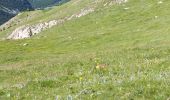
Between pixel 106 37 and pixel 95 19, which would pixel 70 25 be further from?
pixel 106 37

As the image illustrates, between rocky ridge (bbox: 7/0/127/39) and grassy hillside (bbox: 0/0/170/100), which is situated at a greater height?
grassy hillside (bbox: 0/0/170/100)

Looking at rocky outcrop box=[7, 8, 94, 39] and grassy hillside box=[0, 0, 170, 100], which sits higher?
grassy hillside box=[0, 0, 170, 100]

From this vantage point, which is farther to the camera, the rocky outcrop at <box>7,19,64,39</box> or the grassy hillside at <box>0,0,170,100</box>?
the rocky outcrop at <box>7,19,64,39</box>

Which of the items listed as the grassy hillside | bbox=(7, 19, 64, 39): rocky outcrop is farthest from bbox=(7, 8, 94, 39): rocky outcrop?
the grassy hillside

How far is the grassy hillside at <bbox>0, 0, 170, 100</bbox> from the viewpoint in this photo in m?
18.4

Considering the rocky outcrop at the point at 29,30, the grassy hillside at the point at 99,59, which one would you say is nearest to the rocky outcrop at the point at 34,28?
the rocky outcrop at the point at 29,30

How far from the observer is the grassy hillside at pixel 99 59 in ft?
60.5

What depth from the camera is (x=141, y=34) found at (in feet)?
230

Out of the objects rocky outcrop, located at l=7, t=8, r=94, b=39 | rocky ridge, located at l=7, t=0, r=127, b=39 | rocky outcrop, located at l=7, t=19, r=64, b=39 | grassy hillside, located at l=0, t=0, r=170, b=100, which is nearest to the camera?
grassy hillside, located at l=0, t=0, r=170, b=100

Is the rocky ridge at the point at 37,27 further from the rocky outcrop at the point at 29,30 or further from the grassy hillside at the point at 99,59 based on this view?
the grassy hillside at the point at 99,59

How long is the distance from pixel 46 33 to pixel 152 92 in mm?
95403

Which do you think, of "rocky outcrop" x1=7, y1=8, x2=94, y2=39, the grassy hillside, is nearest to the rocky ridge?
"rocky outcrop" x1=7, y1=8, x2=94, y2=39

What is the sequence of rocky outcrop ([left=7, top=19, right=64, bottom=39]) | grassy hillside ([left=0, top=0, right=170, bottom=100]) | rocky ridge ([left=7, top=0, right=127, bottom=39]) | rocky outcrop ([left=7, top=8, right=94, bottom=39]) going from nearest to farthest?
grassy hillside ([left=0, top=0, right=170, bottom=100]), rocky ridge ([left=7, top=0, right=127, bottom=39]), rocky outcrop ([left=7, top=8, right=94, bottom=39]), rocky outcrop ([left=7, top=19, right=64, bottom=39])

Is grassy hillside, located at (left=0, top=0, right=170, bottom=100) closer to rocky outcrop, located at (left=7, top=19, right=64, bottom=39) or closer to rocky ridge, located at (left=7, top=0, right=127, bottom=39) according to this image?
rocky ridge, located at (left=7, top=0, right=127, bottom=39)
